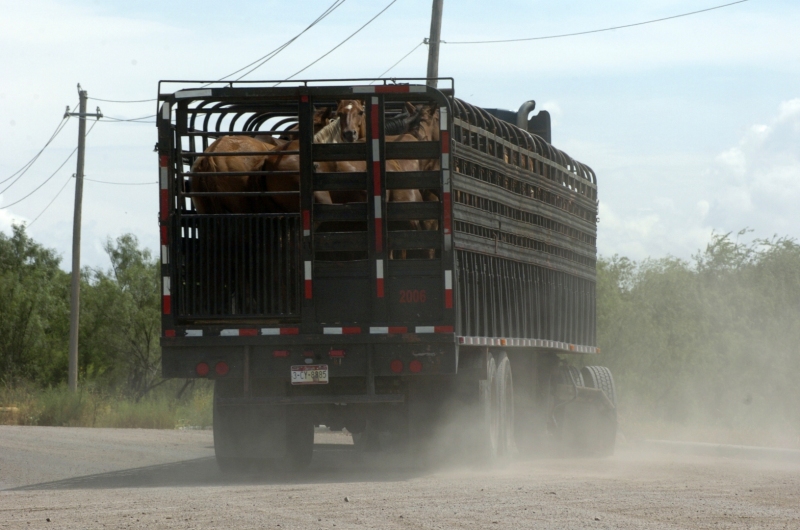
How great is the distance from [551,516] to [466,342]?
3703 millimetres

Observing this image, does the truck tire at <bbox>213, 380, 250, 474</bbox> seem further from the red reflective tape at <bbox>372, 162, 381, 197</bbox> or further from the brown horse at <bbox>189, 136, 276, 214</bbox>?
the red reflective tape at <bbox>372, 162, 381, 197</bbox>

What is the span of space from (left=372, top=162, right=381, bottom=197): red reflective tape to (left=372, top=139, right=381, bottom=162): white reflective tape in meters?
0.05

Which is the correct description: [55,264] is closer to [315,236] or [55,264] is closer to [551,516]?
[315,236]

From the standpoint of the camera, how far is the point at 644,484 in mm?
10367

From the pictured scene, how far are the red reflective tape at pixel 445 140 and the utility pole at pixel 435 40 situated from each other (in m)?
9.51

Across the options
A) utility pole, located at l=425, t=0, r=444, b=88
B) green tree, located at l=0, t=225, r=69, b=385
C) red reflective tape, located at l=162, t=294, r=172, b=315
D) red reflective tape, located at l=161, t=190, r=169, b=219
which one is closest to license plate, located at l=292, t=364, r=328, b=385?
red reflective tape, located at l=162, t=294, r=172, b=315

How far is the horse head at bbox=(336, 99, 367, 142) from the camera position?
11422 millimetres

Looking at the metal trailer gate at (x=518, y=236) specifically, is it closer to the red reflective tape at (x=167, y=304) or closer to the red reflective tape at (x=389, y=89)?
the red reflective tape at (x=389, y=89)

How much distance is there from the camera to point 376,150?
36.4 ft

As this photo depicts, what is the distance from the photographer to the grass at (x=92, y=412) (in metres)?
24.0

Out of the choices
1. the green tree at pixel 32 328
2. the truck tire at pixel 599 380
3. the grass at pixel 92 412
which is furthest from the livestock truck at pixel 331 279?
the green tree at pixel 32 328

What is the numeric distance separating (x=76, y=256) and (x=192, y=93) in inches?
764

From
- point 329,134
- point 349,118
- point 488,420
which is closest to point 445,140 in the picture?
point 349,118

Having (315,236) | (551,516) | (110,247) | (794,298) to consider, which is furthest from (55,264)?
(551,516)
